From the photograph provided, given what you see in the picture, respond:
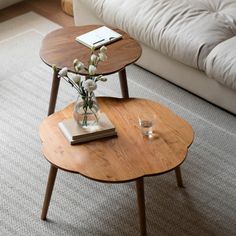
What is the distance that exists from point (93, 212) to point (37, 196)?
0.27 m

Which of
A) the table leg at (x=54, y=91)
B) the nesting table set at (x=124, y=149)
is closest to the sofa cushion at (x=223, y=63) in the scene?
the nesting table set at (x=124, y=149)

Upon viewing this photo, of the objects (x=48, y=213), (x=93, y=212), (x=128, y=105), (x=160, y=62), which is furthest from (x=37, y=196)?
(x=160, y=62)

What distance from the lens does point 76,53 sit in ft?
8.24

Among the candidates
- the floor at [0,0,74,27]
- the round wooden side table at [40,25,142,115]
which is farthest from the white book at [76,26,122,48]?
the floor at [0,0,74,27]

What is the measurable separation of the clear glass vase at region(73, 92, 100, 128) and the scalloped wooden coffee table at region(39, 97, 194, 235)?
0.09 m

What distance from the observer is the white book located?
8.44 feet

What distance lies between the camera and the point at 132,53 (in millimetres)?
2518

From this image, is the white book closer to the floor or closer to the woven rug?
the woven rug

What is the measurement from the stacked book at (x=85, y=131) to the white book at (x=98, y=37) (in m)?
0.60

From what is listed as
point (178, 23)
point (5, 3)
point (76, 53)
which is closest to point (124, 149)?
point (76, 53)

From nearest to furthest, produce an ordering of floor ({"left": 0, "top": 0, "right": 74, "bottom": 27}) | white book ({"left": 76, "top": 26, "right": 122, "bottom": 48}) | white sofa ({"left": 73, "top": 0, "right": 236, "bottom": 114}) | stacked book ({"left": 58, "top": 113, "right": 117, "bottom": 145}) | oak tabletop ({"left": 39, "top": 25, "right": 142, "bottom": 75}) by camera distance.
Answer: stacked book ({"left": 58, "top": 113, "right": 117, "bottom": 145}) → oak tabletop ({"left": 39, "top": 25, "right": 142, "bottom": 75}) → white book ({"left": 76, "top": 26, "right": 122, "bottom": 48}) → white sofa ({"left": 73, "top": 0, "right": 236, "bottom": 114}) → floor ({"left": 0, "top": 0, "right": 74, "bottom": 27})

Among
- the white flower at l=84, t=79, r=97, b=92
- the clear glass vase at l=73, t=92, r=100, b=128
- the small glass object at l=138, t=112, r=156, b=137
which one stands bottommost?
the small glass object at l=138, t=112, r=156, b=137

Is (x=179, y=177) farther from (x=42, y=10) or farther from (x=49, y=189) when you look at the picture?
(x=42, y=10)

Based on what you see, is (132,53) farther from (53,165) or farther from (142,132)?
(53,165)
